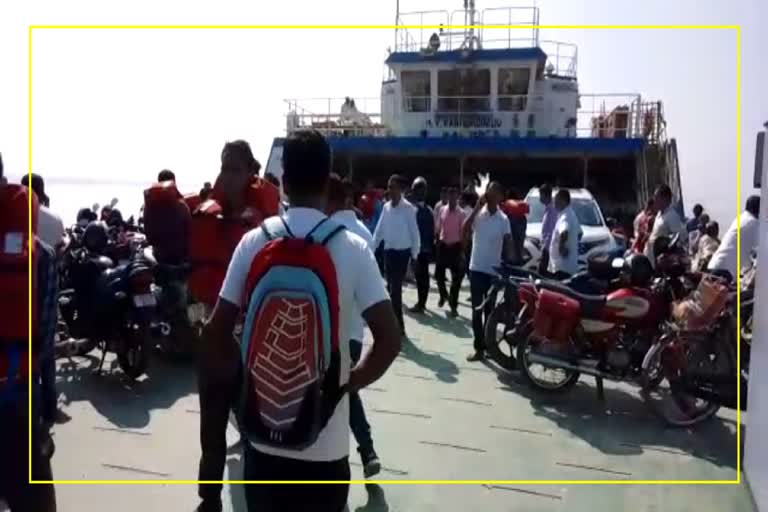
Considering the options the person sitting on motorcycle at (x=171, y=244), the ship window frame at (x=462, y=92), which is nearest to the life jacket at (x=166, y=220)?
the person sitting on motorcycle at (x=171, y=244)

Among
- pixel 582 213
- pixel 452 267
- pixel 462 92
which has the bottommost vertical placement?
pixel 452 267

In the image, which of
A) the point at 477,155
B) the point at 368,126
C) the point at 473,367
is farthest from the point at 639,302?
the point at 368,126

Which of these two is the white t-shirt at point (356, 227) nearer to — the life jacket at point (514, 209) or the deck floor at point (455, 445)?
the deck floor at point (455, 445)

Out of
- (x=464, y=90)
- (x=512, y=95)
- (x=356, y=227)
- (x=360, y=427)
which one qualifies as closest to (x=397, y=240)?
(x=356, y=227)

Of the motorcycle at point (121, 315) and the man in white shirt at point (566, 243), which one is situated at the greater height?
the man in white shirt at point (566, 243)

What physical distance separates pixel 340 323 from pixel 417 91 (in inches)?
697

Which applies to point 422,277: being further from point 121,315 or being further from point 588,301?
point 121,315

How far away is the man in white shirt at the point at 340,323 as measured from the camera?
192 centimetres

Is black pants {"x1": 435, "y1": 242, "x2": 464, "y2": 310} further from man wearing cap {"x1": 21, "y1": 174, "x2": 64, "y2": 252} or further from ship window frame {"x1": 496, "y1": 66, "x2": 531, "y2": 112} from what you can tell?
ship window frame {"x1": 496, "y1": 66, "x2": 531, "y2": 112}

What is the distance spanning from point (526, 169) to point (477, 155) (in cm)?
237

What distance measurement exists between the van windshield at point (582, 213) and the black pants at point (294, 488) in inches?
352

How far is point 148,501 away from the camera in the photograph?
3.36m

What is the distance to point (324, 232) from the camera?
1910 millimetres

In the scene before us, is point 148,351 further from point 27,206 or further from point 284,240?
point 284,240
